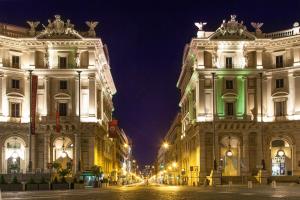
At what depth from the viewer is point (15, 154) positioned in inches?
3804

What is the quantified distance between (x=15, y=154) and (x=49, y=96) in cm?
1078

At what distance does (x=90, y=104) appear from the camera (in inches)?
3834

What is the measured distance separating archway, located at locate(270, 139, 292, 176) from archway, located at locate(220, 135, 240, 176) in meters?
5.78

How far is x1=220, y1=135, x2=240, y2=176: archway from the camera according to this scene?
98750 millimetres

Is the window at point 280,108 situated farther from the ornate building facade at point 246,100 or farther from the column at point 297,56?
the column at point 297,56

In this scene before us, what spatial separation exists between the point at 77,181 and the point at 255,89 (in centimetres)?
3529

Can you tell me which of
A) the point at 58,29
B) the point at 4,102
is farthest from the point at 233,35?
the point at 4,102

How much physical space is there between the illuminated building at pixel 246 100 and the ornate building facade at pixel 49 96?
18.0m

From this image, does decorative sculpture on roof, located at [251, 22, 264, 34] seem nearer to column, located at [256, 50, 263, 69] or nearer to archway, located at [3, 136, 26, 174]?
column, located at [256, 50, 263, 69]

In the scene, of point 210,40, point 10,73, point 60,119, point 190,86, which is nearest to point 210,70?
point 210,40

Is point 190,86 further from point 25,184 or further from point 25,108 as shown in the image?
point 25,184

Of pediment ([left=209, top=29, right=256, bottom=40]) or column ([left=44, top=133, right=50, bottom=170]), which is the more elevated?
pediment ([left=209, top=29, right=256, bottom=40])

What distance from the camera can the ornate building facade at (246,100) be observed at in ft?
320

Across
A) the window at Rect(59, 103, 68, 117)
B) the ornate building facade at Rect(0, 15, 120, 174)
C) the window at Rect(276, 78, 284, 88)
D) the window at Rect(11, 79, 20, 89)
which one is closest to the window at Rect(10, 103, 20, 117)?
the ornate building facade at Rect(0, 15, 120, 174)
